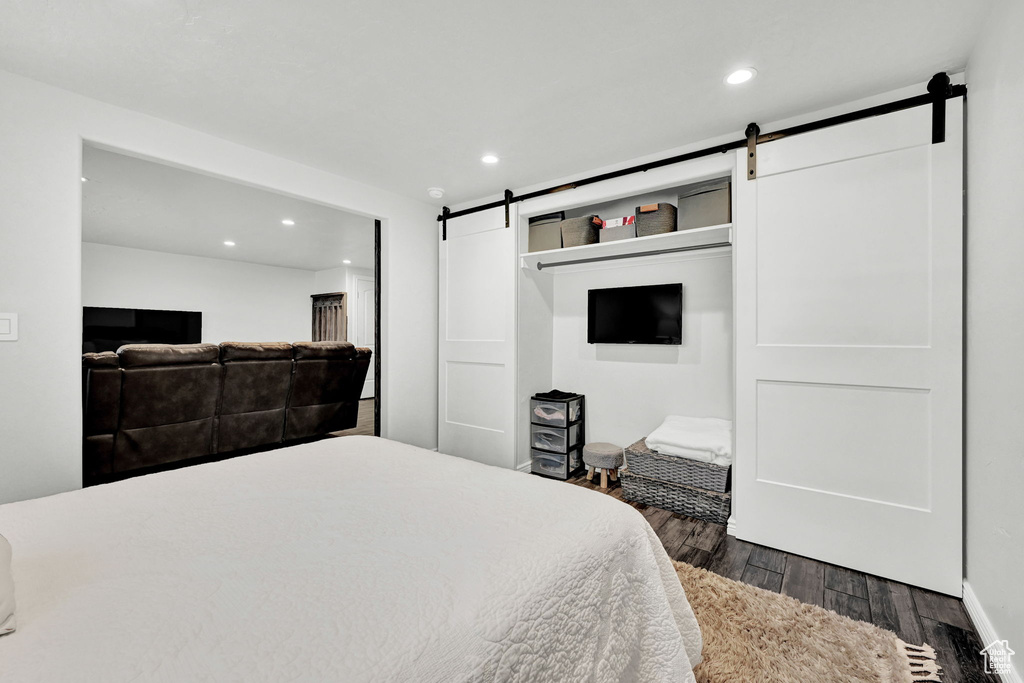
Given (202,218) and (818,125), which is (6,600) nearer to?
(818,125)

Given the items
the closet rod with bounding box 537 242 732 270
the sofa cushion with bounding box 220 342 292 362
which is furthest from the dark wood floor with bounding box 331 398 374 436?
the closet rod with bounding box 537 242 732 270

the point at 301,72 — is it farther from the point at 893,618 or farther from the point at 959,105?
the point at 893,618

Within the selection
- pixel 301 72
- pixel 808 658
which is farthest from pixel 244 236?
pixel 808 658

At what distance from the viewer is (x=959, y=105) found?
6.44ft

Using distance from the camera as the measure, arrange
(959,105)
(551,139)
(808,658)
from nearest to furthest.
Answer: (808,658) < (959,105) < (551,139)

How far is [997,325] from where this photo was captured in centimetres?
160

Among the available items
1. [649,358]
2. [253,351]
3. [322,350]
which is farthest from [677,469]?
→ [253,351]

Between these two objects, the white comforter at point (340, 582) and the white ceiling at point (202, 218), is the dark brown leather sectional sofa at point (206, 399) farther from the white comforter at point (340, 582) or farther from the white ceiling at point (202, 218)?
the white comforter at point (340, 582)

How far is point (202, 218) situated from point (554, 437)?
14.5 feet

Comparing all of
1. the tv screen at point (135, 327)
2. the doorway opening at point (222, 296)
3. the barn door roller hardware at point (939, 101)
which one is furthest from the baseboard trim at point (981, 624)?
the tv screen at point (135, 327)

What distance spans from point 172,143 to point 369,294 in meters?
5.54

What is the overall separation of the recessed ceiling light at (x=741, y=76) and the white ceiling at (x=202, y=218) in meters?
3.36

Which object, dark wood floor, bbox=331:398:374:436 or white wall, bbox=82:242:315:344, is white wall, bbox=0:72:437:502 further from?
white wall, bbox=82:242:315:344

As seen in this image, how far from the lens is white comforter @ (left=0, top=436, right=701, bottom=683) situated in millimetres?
691
